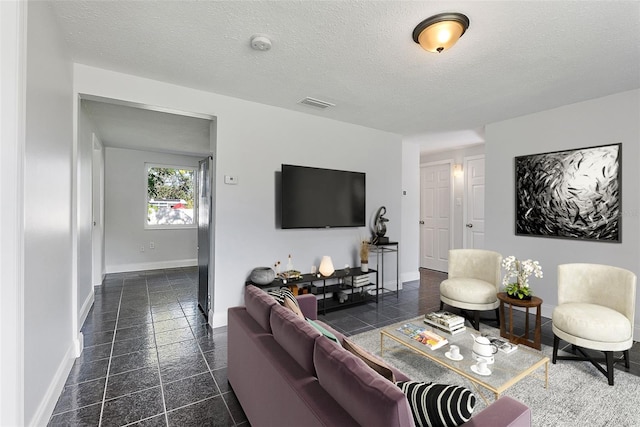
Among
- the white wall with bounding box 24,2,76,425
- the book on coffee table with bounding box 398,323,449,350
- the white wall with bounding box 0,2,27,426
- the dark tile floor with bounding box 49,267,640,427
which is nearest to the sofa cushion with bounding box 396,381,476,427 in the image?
the book on coffee table with bounding box 398,323,449,350

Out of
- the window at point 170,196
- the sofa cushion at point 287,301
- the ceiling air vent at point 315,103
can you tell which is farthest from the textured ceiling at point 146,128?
the sofa cushion at point 287,301

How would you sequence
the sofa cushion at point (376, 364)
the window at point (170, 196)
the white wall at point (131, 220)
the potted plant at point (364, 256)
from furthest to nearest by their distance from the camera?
the window at point (170, 196), the white wall at point (131, 220), the potted plant at point (364, 256), the sofa cushion at point (376, 364)

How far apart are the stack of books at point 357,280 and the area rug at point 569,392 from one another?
1.42 meters

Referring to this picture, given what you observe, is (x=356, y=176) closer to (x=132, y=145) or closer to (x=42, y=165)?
(x=42, y=165)

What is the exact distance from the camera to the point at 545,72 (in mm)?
2652

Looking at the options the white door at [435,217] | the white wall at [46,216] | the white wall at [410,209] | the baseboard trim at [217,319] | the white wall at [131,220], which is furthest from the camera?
the white door at [435,217]

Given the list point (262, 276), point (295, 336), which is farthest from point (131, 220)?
point (295, 336)

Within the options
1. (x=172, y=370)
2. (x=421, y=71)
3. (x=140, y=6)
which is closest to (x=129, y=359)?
(x=172, y=370)

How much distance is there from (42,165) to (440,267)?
21.0ft

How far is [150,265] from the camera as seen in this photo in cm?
632

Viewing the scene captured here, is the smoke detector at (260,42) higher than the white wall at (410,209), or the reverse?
the smoke detector at (260,42)

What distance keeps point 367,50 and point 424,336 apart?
2290mm

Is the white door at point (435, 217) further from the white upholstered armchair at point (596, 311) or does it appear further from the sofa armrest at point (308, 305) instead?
the sofa armrest at point (308, 305)

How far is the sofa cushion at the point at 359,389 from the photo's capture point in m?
0.87
